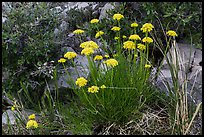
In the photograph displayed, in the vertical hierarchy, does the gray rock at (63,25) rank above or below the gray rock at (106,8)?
below

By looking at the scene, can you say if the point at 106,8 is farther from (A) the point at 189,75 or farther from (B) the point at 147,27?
(B) the point at 147,27

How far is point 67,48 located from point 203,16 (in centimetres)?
137

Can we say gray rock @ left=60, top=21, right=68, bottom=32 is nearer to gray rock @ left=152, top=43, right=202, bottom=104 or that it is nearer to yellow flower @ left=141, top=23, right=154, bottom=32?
gray rock @ left=152, top=43, right=202, bottom=104

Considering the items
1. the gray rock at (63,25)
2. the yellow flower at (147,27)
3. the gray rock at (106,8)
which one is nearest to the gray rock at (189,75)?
the yellow flower at (147,27)

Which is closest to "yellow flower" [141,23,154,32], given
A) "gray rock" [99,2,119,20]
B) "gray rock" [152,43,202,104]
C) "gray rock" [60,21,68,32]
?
"gray rock" [152,43,202,104]

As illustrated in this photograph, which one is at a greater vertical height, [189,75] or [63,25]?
[63,25]

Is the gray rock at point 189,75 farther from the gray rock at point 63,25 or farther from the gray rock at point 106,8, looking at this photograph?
the gray rock at point 63,25

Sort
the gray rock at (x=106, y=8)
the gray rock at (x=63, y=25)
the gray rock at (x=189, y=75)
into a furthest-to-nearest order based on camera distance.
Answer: the gray rock at (x=63, y=25) < the gray rock at (x=106, y=8) < the gray rock at (x=189, y=75)

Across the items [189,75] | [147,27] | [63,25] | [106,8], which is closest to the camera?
[147,27]

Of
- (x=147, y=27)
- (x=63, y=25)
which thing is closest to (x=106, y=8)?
(x=63, y=25)

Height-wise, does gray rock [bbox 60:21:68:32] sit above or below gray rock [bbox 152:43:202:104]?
above

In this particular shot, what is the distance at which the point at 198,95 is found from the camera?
3.33 metres

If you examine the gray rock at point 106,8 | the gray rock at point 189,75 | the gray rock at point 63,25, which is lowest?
the gray rock at point 189,75

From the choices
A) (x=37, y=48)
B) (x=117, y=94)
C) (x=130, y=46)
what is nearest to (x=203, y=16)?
(x=130, y=46)
